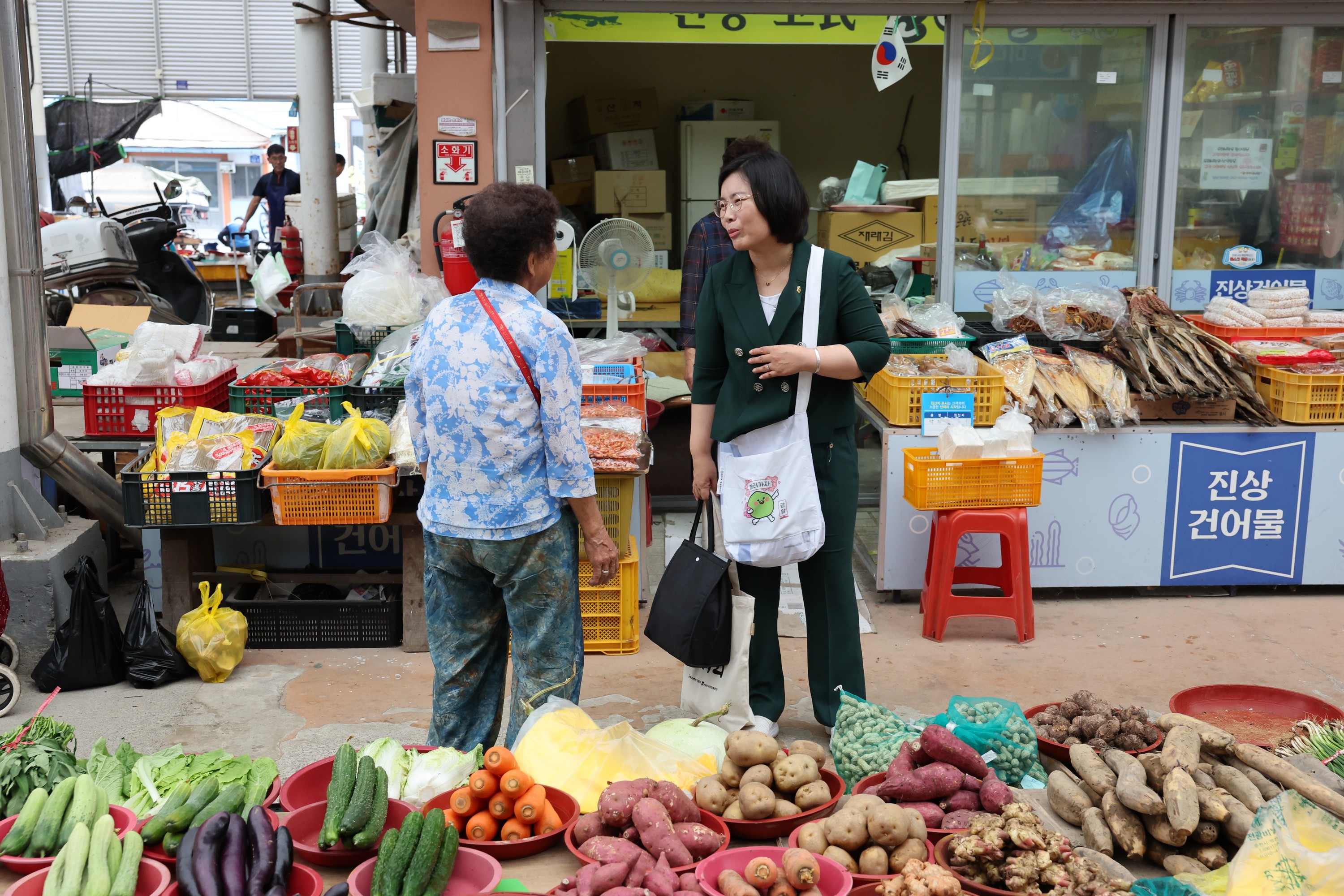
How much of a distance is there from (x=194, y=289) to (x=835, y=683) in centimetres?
1151

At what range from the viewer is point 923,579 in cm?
583

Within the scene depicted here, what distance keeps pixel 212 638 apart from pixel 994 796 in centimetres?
350

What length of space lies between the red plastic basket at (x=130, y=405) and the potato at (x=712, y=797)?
157 inches

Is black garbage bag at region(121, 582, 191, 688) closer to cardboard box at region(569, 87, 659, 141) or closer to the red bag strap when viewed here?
the red bag strap

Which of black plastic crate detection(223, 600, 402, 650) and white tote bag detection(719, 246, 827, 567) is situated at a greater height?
white tote bag detection(719, 246, 827, 567)

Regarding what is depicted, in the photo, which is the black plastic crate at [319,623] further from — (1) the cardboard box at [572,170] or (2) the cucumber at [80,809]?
(1) the cardboard box at [572,170]

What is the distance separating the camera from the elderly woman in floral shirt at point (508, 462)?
3215mm

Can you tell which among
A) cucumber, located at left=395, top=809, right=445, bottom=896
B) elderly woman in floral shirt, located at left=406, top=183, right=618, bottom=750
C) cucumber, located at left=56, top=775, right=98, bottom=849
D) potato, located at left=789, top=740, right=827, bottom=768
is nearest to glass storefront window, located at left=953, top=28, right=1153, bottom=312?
elderly woman in floral shirt, located at left=406, top=183, right=618, bottom=750

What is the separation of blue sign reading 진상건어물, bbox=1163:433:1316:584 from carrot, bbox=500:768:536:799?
437cm

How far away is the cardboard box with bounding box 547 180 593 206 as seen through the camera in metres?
10.5

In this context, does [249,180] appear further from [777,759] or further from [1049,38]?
[777,759]

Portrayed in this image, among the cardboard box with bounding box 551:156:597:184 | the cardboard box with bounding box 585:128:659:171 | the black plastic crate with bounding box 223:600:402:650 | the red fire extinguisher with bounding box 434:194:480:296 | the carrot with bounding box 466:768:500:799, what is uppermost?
the cardboard box with bounding box 585:128:659:171

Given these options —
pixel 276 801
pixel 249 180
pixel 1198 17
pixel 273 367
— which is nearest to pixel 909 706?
pixel 276 801

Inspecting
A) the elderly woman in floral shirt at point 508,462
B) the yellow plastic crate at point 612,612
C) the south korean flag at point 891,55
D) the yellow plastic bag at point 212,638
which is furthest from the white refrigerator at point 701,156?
the elderly woman in floral shirt at point 508,462
